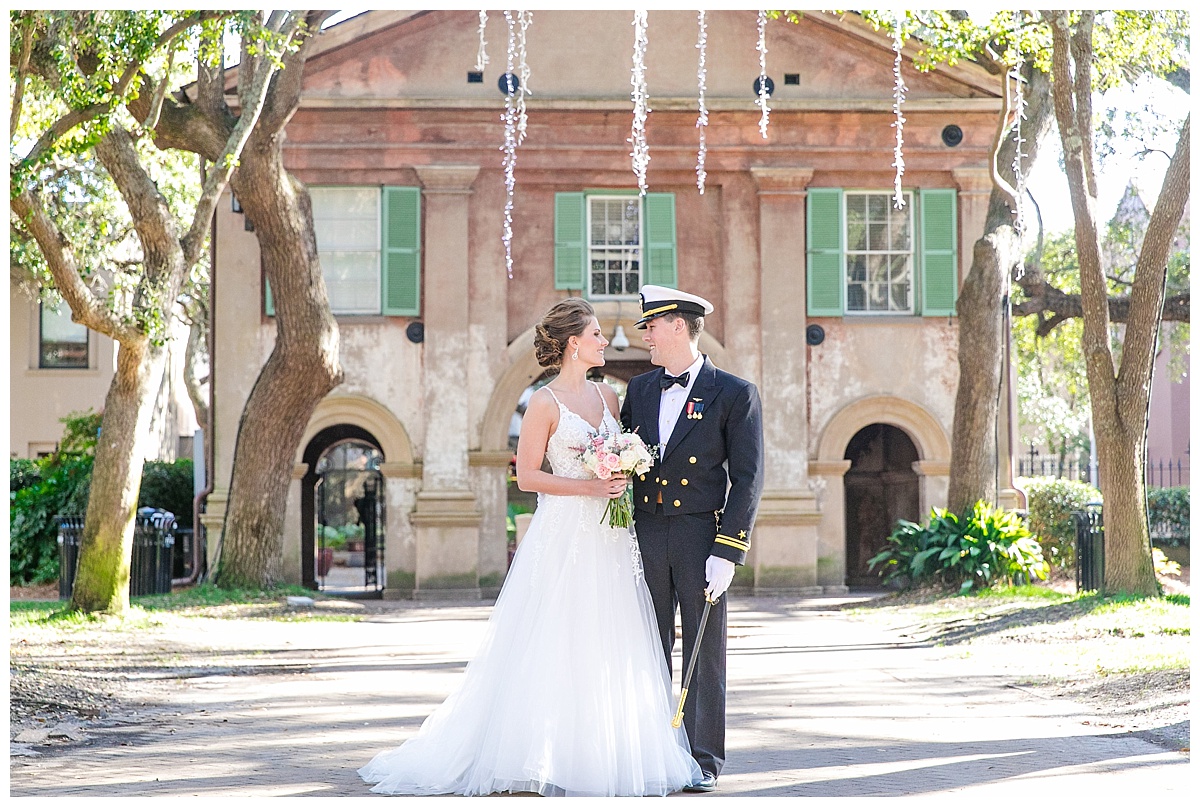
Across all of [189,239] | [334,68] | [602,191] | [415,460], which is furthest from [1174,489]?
[189,239]

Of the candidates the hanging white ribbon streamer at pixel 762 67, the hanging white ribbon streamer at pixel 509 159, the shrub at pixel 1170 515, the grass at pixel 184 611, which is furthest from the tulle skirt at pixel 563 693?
the shrub at pixel 1170 515

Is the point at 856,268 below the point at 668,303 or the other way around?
the other way around

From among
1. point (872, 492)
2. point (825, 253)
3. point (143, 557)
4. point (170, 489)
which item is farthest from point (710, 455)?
point (170, 489)

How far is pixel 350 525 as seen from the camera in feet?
133

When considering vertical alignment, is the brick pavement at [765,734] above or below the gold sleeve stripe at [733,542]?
below

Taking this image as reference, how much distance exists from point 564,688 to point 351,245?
16608mm

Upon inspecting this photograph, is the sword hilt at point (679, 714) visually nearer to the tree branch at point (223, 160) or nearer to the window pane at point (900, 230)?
the tree branch at point (223, 160)

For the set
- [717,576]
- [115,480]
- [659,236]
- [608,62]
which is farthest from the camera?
[608,62]

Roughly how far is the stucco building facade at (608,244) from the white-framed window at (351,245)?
34mm

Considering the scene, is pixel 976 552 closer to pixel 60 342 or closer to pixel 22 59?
pixel 22 59

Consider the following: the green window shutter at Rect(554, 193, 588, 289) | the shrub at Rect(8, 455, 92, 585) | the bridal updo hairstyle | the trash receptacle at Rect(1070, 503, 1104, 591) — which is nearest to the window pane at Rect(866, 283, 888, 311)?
the green window shutter at Rect(554, 193, 588, 289)

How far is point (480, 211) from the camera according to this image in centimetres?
2197

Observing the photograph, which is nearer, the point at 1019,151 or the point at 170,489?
the point at 1019,151

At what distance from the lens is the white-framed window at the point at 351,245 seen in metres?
22.0
